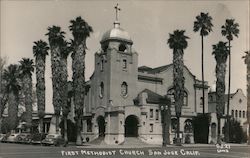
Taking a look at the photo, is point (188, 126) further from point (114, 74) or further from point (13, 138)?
point (13, 138)

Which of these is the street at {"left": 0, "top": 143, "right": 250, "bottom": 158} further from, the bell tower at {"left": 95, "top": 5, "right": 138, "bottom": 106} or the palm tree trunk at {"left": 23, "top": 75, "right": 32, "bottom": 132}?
the palm tree trunk at {"left": 23, "top": 75, "right": 32, "bottom": 132}

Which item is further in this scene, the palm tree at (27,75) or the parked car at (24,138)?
the palm tree at (27,75)

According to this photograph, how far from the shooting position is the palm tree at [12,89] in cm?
6075

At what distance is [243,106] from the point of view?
7206 centimetres

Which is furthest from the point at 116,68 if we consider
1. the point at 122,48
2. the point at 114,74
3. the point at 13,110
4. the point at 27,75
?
the point at 13,110

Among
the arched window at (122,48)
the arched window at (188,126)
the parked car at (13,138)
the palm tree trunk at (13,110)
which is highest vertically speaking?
the arched window at (122,48)

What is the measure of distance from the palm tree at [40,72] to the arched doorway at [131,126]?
10326 millimetres

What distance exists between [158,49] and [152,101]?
86.9ft

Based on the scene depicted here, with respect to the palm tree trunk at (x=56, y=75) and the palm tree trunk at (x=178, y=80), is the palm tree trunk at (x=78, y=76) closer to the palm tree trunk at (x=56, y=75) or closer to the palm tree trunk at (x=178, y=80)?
the palm tree trunk at (x=56, y=75)

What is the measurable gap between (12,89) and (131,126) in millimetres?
23642

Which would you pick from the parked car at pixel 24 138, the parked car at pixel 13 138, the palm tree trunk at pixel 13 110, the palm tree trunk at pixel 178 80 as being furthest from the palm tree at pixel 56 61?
→ the palm tree trunk at pixel 13 110

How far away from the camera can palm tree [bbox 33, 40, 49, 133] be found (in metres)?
50.0

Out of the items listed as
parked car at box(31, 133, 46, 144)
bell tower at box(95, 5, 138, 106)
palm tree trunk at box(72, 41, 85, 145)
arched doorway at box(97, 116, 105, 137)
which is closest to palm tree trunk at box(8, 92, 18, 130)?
parked car at box(31, 133, 46, 144)

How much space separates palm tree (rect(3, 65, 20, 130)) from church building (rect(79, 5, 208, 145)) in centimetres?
1253
